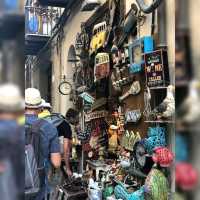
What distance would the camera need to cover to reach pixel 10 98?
69 cm

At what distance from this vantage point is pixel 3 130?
0.69m

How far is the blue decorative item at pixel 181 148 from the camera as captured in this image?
0.69 metres

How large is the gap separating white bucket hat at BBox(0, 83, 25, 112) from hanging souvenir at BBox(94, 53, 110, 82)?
4627 mm

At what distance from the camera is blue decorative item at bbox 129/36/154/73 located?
3787mm

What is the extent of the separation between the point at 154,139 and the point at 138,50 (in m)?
0.88

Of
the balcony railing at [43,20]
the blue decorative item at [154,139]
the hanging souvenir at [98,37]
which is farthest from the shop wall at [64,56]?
the blue decorative item at [154,139]

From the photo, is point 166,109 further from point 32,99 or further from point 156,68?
point 32,99

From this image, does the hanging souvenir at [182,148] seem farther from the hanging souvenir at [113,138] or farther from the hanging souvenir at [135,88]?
the hanging souvenir at [113,138]

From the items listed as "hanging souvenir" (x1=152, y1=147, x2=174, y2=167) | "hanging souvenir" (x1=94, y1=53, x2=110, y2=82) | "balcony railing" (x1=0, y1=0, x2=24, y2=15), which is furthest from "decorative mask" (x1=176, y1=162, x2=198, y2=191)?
"hanging souvenir" (x1=94, y1=53, x2=110, y2=82)

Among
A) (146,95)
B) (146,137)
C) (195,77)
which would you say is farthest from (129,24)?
(195,77)

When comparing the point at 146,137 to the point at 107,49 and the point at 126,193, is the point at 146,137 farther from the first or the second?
the point at 107,49

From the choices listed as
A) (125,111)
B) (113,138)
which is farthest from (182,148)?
(113,138)

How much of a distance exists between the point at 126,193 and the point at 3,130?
3.54m

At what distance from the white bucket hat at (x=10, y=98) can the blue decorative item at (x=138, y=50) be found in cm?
310
